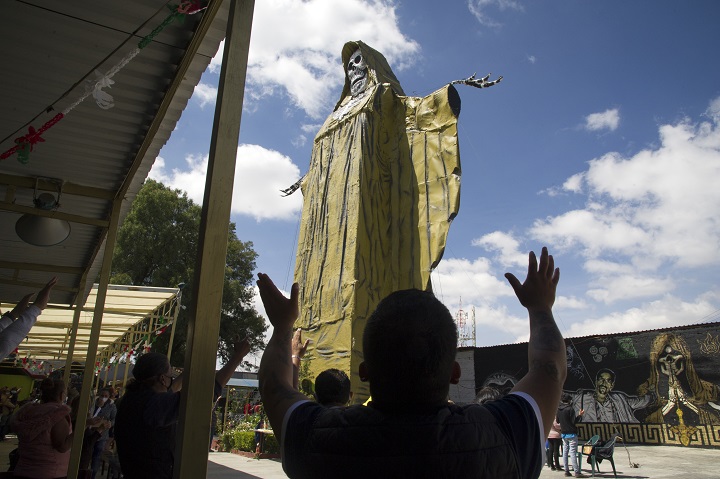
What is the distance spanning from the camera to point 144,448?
75.1 inches

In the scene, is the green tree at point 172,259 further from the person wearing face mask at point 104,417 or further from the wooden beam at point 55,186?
the wooden beam at point 55,186

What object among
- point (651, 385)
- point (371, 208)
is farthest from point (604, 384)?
point (371, 208)

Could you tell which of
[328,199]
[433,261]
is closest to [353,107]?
[328,199]

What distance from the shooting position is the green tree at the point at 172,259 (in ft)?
65.3

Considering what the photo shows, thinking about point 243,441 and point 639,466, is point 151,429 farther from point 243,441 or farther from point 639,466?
point 243,441

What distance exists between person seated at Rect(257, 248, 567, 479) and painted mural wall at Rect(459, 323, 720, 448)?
12.8 meters

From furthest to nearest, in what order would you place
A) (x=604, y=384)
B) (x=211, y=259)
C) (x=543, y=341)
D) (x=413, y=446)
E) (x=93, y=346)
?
1. (x=604, y=384)
2. (x=93, y=346)
3. (x=211, y=259)
4. (x=543, y=341)
5. (x=413, y=446)

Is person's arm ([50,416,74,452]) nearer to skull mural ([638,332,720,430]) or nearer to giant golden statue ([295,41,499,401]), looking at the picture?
giant golden statue ([295,41,499,401])

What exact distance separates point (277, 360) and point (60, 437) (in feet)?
8.46

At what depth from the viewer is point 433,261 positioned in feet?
23.6

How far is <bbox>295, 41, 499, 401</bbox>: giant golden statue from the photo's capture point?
292 inches

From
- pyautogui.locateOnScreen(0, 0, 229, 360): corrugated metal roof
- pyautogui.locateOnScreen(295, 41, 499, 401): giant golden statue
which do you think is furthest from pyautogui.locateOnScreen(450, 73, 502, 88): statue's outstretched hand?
pyautogui.locateOnScreen(0, 0, 229, 360): corrugated metal roof

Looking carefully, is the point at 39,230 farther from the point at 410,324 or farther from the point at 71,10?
the point at 410,324

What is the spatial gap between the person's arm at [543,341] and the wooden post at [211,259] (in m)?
0.99
